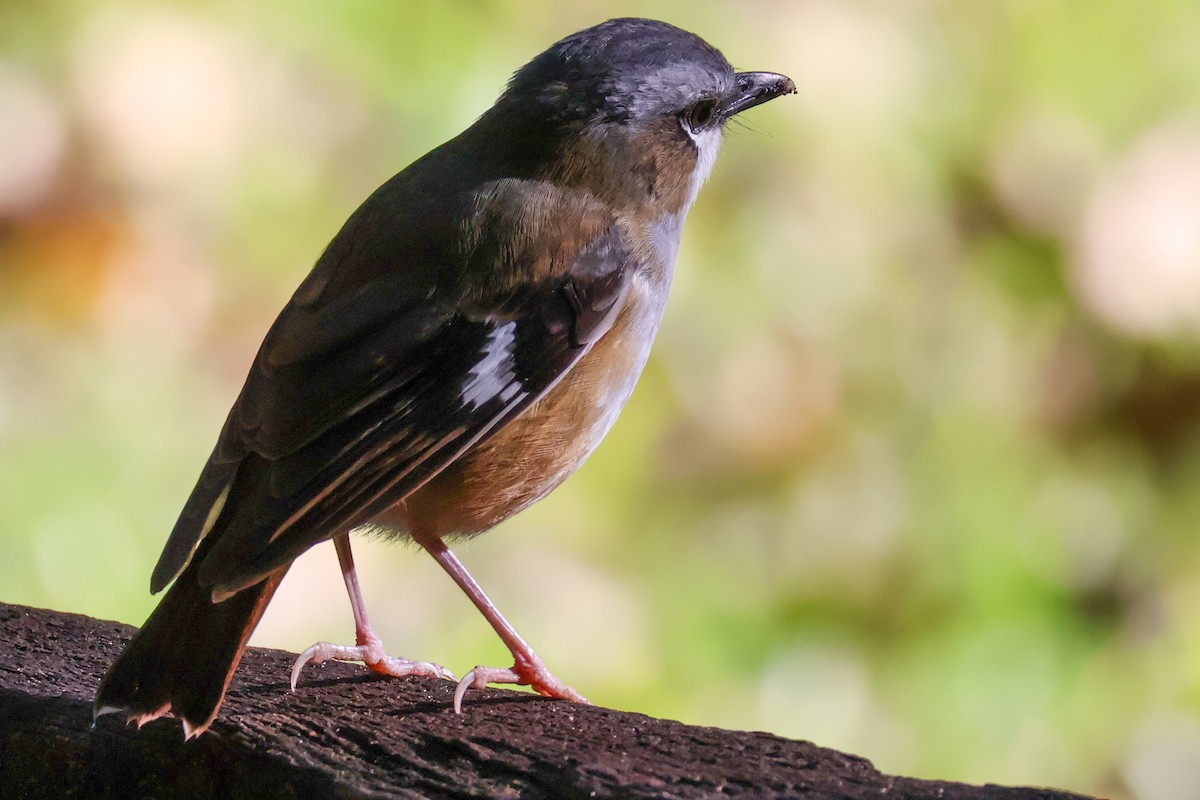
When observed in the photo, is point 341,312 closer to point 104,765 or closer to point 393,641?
point 104,765

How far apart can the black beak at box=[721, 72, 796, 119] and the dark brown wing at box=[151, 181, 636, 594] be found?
1.95 ft

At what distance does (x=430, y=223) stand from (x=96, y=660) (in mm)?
912

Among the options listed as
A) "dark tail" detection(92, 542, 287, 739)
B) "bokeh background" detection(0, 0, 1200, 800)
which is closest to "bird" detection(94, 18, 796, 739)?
"dark tail" detection(92, 542, 287, 739)

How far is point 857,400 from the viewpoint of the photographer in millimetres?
4258

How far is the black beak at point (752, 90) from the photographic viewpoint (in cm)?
311

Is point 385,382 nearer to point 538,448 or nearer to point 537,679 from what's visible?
point 538,448

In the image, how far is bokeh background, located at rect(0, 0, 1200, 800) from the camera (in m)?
3.93

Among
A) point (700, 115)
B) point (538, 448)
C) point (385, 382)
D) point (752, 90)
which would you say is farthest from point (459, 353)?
point (752, 90)

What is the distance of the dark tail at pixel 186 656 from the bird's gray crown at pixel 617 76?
3.60 ft

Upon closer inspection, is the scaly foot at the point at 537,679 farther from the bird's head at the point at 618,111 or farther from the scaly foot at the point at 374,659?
the bird's head at the point at 618,111

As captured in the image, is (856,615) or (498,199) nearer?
(498,199)

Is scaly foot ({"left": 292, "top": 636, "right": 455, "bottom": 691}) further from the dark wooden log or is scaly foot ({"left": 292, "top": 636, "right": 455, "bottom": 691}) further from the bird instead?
the dark wooden log

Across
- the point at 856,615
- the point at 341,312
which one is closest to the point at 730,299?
the point at 856,615

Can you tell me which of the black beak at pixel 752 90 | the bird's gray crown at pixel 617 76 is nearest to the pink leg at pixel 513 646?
the bird's gray crown at pixel 617 76
